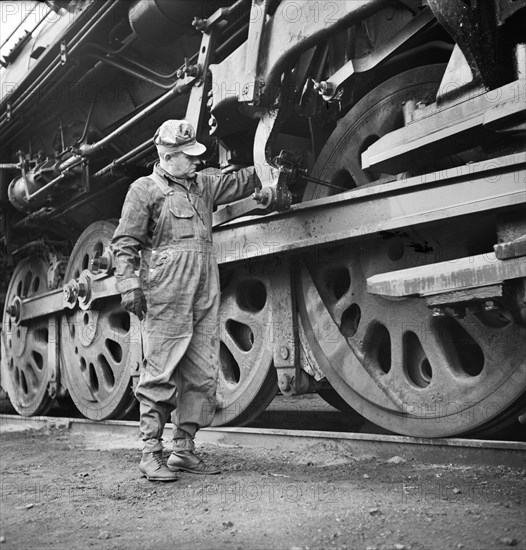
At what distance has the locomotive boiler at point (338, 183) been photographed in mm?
2963

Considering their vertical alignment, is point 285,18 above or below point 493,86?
above

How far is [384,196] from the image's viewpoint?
11.2 feet

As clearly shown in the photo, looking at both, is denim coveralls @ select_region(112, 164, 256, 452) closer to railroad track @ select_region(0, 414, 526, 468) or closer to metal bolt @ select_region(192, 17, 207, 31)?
railroad track @ select_region(0, 414, 526, 468)

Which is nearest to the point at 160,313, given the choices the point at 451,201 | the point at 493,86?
the point at 451,201

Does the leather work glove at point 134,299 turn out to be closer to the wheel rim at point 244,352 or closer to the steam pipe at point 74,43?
the wheel rim at point 244,352

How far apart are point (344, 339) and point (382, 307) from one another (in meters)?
0.27

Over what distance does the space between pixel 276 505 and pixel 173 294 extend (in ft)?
3.60

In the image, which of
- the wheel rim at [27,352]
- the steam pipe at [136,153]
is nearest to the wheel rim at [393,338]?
the steam pipe at [136,153]

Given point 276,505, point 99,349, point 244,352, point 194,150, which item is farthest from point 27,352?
point 276,505

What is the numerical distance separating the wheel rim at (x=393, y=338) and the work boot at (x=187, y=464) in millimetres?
864

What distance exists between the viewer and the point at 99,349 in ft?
19.4

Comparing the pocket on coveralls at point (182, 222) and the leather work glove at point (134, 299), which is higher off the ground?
the pocket on coveralls at point (182, 222)

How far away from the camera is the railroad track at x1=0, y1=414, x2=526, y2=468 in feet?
10.8

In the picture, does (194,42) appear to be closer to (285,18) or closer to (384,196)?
(285,18)
